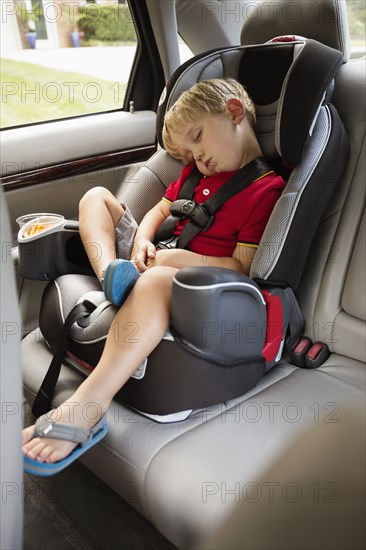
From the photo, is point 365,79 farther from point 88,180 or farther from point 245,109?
point 88,180

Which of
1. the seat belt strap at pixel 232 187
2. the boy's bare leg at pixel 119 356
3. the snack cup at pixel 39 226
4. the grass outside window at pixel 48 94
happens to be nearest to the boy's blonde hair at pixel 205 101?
the seat belt strap at pixel 232 187

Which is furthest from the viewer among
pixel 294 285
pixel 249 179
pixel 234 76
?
pixel 234 76

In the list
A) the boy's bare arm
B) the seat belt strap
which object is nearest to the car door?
the boy's bare arm

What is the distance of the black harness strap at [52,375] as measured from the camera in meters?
1.34

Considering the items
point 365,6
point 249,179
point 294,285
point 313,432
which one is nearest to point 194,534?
point 313,432

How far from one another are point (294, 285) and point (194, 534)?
642mm

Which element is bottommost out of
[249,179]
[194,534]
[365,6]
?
[194,534]

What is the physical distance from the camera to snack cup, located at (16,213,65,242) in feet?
5.01

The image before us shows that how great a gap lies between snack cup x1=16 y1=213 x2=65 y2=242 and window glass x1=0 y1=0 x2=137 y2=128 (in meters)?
0.64

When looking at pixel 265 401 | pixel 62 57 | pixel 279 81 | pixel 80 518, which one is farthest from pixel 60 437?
pixel 62 57

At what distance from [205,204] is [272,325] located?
1.36 ft

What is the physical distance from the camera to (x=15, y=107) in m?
2.12

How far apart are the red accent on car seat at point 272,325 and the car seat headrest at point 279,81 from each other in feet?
1.14

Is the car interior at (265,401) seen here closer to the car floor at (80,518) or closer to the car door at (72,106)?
the car floor at (80,518)
